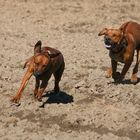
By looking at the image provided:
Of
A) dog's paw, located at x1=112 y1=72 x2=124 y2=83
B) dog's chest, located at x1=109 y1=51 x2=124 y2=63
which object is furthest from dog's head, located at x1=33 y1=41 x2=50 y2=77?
dog's paw, located at x1=112 y1=72 x2=124 y2=83

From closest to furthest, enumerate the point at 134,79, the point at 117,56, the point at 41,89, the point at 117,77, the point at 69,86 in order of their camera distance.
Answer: the point at 41,89 → the point at 117,56 → the point at 69,86 → the point at 117,77 → the point at 134,79

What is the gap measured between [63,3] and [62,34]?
11.1 feet

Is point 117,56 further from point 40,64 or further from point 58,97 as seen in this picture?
point 40,64

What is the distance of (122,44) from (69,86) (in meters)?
1.36

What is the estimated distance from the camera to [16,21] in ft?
48.4

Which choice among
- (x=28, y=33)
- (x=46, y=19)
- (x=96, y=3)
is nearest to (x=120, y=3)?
(x=96, y=3)

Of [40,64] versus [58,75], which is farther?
[58,75]

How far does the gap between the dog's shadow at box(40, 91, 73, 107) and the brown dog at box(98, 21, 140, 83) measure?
1.10 metres

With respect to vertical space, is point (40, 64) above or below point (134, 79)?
above

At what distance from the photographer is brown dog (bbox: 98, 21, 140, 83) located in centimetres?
899

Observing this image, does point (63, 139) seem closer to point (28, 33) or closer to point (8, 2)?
point (28, 33)

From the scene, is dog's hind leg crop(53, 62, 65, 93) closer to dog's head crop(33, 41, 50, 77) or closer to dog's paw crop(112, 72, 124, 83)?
dog's head crop(33, 41, 50, 77)

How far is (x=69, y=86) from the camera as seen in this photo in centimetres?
975

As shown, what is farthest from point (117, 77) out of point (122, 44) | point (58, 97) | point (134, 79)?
point (58, 97)
